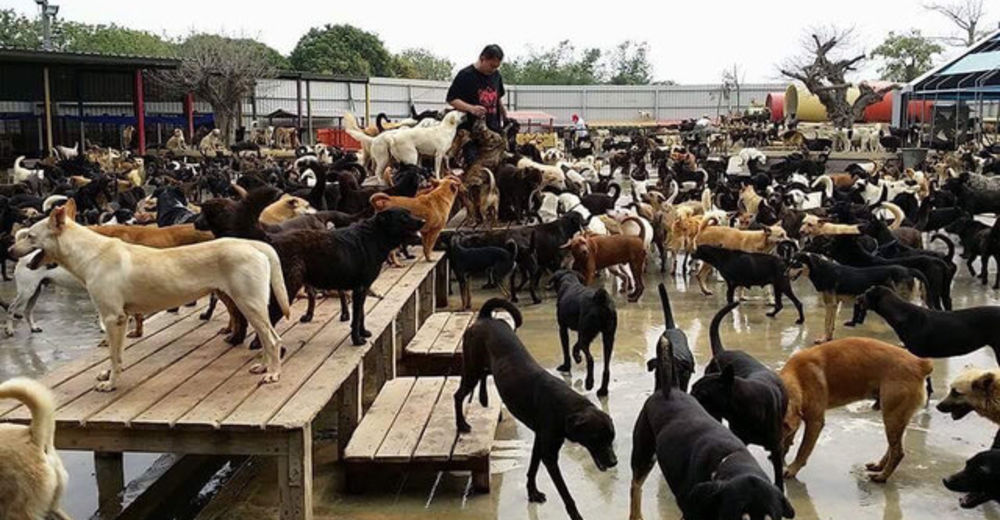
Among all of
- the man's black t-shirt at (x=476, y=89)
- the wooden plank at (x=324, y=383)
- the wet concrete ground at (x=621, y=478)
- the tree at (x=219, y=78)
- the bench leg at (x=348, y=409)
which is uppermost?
the tree at (x=219, y=78)

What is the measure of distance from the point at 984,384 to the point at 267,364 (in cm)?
399

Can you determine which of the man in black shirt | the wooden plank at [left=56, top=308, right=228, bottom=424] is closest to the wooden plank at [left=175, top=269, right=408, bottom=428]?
the wooden plank at [left=56, top=308, right=228, bottom=424]

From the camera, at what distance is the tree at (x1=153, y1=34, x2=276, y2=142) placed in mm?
37156

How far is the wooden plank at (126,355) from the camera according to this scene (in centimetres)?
499

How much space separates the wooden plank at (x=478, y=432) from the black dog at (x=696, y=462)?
987 millimetres

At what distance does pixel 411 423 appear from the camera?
610 centimetres

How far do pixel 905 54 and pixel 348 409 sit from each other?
209 ft

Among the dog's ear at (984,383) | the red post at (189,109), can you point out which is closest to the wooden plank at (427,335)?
the dog's ear at (984,383)

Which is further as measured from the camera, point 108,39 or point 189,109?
point 108,39

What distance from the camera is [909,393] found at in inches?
219

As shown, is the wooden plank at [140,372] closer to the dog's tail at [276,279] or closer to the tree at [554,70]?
the dog's tail at [276,279]

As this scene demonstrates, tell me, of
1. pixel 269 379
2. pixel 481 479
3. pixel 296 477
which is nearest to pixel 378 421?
pixel 481 479

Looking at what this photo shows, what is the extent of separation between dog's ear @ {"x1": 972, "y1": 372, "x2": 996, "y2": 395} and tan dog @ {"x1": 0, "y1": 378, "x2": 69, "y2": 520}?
4.76 m

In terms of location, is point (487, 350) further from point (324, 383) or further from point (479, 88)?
point (479, 88)
